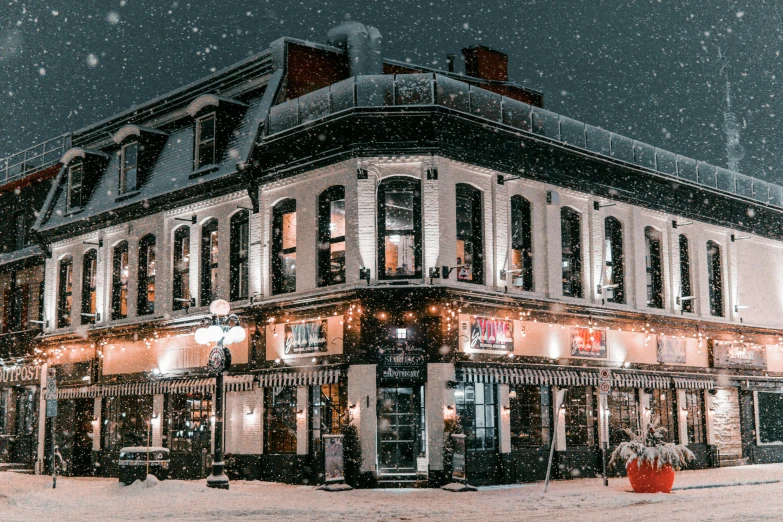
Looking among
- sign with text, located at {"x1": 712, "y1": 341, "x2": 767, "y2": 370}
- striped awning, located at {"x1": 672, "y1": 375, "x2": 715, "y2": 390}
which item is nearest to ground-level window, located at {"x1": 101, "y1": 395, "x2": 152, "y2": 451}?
striped awning, located at {"x1": 672, "y1": 375, "x2": 715, "y2": 390}

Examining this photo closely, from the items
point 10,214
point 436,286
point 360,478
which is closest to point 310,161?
point 436,286

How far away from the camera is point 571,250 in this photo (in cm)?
2603

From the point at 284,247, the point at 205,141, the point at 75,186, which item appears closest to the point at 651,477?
the point at 284,247

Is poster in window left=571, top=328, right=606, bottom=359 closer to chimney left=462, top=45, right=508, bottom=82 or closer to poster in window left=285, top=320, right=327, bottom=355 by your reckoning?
poster in window left=285, top=320, right=327, bottom=355

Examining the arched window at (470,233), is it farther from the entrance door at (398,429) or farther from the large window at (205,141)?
the large window at (205,141)

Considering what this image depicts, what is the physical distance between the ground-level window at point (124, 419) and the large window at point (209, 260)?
427 centimetres

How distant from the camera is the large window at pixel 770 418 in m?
31.2

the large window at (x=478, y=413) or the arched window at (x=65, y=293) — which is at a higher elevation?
the arched window at (x=65, y=293)

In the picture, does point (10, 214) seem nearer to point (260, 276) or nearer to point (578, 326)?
point (260, 276)

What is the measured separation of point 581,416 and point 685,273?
6873 millimetres

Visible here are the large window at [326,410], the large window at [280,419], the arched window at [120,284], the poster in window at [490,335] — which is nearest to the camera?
the large window at [326,410]

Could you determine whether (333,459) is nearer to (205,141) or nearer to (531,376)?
(531,376)

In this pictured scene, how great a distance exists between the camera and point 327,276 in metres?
23.3

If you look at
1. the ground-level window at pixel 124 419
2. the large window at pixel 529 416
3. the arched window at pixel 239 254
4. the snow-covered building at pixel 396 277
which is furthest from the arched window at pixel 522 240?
the ground-level window at pixel 124 419
